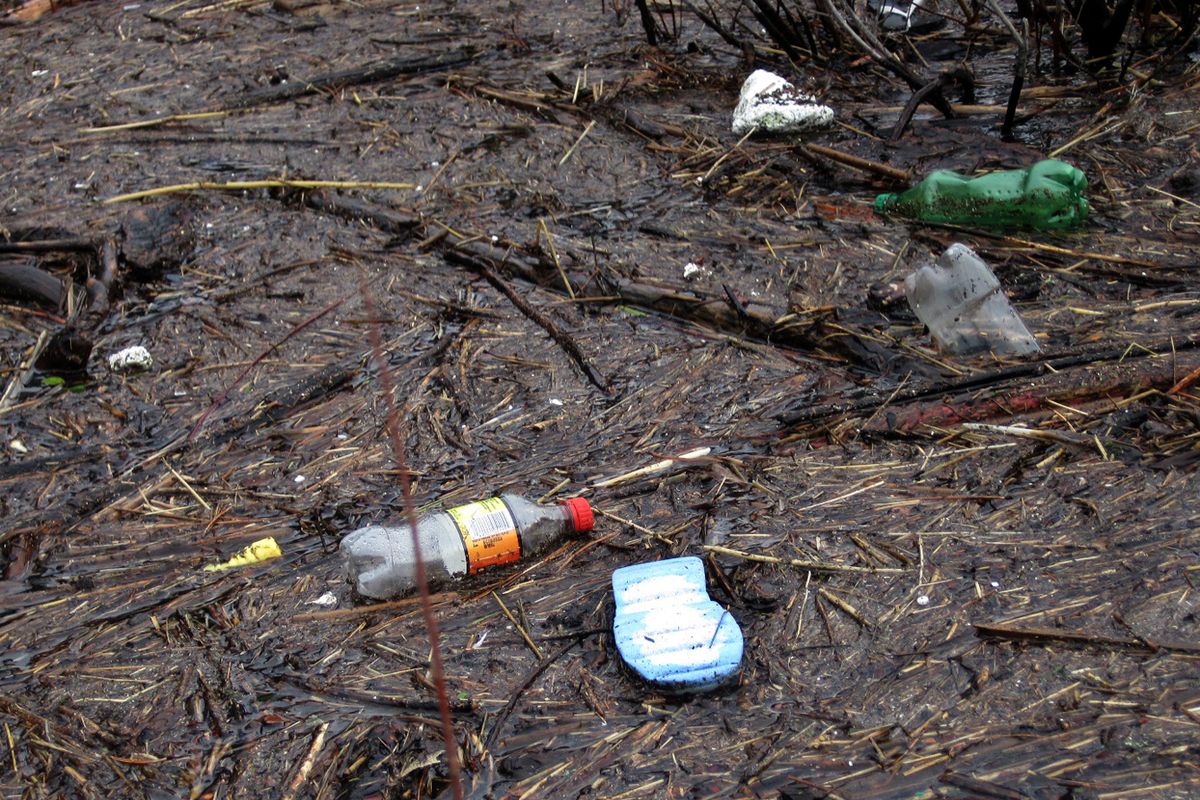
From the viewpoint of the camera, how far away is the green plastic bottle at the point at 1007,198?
397 cm

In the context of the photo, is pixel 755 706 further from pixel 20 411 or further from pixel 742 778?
pixel 20 411

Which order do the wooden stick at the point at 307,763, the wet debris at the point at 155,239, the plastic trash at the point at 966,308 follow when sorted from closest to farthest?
the wooden stick at the point at 307,763, the plastic trash at the point at 966,308, the wet debris at the point at 155,239

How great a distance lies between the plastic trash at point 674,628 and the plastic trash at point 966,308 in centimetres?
137

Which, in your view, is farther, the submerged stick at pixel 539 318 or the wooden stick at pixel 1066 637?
the submerged stick at pixel 539 318

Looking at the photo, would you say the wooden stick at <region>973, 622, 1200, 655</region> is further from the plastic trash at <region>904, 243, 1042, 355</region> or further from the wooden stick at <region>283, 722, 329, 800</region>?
the wooden stick at <region>283, 722, 329, 800</region>

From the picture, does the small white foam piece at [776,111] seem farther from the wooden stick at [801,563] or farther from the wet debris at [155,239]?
the wooden stick at [801,563]

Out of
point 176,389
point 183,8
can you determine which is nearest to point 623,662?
point 176,389

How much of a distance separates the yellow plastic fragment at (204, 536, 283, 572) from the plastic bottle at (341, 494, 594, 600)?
203 millimetres

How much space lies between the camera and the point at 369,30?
630 cm

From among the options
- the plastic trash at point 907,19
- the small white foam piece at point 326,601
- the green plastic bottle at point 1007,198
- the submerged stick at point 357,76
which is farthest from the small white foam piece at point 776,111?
the small white foam piece at point 326,601

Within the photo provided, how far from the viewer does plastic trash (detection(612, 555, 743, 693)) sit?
7.56ft

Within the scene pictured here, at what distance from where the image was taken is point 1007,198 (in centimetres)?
401

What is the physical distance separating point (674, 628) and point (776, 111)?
3069mm

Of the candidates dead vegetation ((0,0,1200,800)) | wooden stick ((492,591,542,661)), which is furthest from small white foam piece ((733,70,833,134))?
wooden stick ((492,591,542,661))
